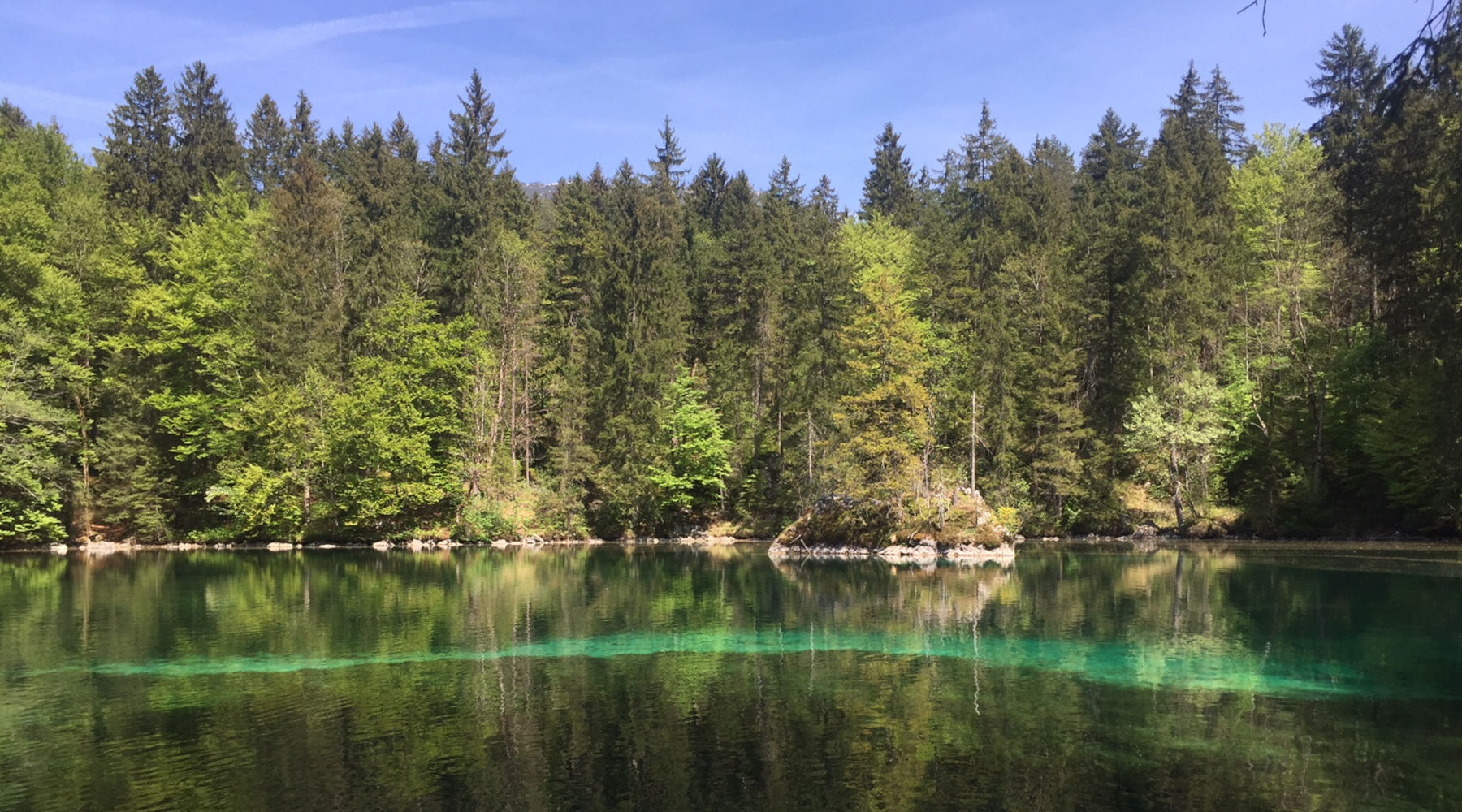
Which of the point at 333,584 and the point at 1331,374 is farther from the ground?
the point at 1331,374

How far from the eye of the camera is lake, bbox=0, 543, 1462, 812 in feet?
37.3

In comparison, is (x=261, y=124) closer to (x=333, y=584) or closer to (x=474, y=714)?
(x=333, y=584)

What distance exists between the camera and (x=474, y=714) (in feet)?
48.6

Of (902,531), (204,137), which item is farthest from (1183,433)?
(204,137)

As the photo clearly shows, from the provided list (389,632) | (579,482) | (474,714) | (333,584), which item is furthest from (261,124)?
(474,714)

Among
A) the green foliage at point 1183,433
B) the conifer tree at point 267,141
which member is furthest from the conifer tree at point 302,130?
the green foliage at point 1183,433

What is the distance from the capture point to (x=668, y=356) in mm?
55250

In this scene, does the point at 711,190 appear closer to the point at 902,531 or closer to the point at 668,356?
the point at 668,356

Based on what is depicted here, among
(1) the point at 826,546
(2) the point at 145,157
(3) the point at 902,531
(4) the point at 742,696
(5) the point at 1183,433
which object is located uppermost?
(2) the point at 145,157

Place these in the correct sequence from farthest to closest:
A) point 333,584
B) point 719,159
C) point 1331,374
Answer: point 719,159, point 1331,374, point 333,584

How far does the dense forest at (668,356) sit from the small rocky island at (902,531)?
105 cm

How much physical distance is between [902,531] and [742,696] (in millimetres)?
30649

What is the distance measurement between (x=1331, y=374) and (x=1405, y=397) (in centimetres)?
513

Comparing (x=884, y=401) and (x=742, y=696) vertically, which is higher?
(x=884, y=401)
